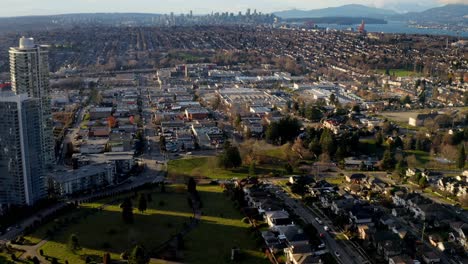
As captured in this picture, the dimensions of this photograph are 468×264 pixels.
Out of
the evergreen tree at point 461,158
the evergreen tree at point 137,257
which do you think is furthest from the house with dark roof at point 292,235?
the evergreen tree at point 461,158

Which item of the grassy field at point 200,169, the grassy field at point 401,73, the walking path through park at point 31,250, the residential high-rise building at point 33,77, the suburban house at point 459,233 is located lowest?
the walking path through park at point 31,250

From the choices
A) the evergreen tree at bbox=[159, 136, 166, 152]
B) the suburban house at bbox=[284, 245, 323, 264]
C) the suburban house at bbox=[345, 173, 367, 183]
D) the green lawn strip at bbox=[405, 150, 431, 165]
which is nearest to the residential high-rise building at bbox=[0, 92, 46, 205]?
the evergreen tree at bbox=[159, 136, 166, 152]

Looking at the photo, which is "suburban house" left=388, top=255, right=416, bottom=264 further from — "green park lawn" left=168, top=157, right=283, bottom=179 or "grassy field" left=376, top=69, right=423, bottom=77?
"grassy field" left=376, top=69, right=423, bottom=77

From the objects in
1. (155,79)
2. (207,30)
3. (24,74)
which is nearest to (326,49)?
(155,79)

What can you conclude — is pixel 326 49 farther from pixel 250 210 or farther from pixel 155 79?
pixel 250 210

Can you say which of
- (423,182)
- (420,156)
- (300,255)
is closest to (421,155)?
(420,156)

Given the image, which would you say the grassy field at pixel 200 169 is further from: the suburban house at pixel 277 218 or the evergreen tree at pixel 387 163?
the evergreen tree at pixel 387 163
